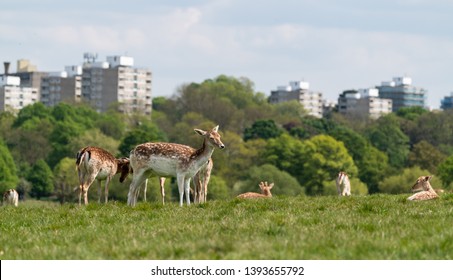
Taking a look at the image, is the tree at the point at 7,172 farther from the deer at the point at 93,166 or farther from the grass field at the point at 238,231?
the grass field at the point at 238,231

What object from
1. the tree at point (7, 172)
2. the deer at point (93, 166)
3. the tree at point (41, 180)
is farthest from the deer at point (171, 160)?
the tree at point (41, 180)

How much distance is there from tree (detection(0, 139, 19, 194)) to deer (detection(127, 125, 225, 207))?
130 metres

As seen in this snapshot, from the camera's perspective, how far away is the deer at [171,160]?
36.6m

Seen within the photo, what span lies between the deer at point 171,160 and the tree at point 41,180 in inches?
5492

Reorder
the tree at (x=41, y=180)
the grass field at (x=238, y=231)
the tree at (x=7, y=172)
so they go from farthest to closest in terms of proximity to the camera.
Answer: the tree at (x=41, y=180)
the tree at (x=7, y=172)
the grass field at (x=238, y=231)

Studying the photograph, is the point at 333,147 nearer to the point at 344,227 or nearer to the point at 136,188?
the point at 136,188

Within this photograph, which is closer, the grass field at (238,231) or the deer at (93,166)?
the grass field at (238,231)

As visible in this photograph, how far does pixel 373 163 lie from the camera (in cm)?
18962

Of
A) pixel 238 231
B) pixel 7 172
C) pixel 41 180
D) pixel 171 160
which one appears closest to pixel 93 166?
pixel 171 160

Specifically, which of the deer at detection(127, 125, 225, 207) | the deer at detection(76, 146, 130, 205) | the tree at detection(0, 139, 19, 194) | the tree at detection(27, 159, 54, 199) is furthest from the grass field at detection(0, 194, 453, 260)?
the tree at detection(27, 159, 54, 199)

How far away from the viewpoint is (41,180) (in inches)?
7042

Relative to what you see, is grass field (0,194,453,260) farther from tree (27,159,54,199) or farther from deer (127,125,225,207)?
tree (27,159,54,199)

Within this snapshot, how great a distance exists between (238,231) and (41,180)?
509 ft

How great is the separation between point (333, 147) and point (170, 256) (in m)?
159
